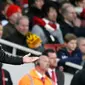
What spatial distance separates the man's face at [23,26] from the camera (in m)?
9.23

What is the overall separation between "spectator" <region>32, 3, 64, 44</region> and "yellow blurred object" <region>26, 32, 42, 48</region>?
48cm

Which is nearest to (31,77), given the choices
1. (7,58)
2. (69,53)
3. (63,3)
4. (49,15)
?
A: (7,58)

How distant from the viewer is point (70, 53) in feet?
31.6

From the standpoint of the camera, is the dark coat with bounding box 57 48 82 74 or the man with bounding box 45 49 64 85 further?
the dark coat with bounding box 57 48 82 74

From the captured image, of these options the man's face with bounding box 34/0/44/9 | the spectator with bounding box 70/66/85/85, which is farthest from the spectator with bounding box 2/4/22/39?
the spectator with bounding box 70/66/85/85

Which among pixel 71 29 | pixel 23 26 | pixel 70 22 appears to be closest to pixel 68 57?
pixel 23 26

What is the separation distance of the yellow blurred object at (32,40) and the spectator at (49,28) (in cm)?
48

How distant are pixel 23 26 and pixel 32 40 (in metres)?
0.34

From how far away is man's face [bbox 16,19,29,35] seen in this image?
923 centimetres

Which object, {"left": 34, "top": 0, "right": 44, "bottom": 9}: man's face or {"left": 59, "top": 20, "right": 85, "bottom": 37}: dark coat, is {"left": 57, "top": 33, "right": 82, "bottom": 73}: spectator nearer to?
{"left": 59, "top": 20, "right": 85, "bottom": 37}: dark coat

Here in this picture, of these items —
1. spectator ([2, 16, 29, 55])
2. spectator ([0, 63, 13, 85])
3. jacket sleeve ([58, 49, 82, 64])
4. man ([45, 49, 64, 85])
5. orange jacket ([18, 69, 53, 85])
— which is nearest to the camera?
spectator ([0, 63, 13, 85])

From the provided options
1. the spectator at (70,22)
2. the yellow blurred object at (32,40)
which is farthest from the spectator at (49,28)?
the yellow blurred object at (32,40)

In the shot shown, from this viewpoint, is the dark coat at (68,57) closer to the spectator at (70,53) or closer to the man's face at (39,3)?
the spectator at (70,53)

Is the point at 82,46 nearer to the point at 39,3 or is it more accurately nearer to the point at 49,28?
the point at 49,28
